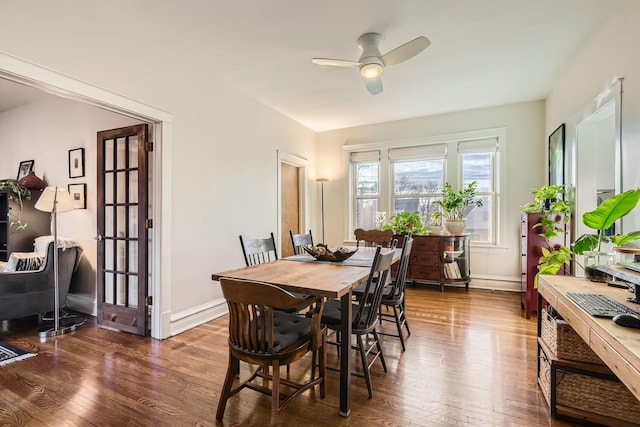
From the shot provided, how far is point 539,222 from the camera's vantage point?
10.9 feet

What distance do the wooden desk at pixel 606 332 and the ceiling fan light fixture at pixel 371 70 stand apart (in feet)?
6.88

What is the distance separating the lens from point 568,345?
68.0 inches

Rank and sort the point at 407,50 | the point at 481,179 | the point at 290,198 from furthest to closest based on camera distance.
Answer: the point at 290,198
the point at 481,179
the point at 407,50

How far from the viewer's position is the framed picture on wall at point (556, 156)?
11.5 feet

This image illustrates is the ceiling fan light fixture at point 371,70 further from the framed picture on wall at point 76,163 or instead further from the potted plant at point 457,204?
the framed picture on wall at point 76,163

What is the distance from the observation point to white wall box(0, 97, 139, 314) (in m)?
3.62

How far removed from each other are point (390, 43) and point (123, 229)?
3.24 meters

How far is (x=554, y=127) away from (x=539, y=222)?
4.62 feet

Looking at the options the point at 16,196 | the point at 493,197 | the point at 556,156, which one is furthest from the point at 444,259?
the point at 16,196

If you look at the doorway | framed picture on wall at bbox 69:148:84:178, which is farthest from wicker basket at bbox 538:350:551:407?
framed picture on wall at bbox 69:148:84:178

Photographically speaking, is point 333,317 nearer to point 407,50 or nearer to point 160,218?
point 160,218

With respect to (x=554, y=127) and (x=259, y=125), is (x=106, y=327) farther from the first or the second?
(x=554, y=127)

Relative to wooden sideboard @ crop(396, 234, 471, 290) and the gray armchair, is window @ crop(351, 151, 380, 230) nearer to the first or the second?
wooden sideboard @ crop(396, 234, 471, 290)

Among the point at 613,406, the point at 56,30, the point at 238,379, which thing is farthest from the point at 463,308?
the point at 56,30
